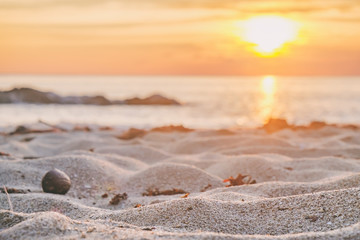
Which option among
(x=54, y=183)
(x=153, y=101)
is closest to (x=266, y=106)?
(x=153, y=101)

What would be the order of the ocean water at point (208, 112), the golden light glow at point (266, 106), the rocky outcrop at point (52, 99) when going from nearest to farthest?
1. the ocean water at point (208, 112)
2. the golden light glow at point (266, 106)
3. the rocky outcrop at point (52, 99)

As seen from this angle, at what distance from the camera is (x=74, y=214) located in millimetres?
2906

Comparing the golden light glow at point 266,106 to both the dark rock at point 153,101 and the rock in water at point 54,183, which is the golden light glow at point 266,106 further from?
the rock in water at point 54,183

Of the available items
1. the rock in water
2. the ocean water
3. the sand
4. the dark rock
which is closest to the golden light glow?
the ocean water

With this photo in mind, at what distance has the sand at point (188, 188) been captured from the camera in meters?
2.07

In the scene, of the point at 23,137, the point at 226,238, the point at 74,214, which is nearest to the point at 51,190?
the point at 74,214

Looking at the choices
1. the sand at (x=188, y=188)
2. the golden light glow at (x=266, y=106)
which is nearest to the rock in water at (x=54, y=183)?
the sand at (x=188, y=188)

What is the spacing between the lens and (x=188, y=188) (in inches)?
160

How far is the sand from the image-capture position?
207 centimetres

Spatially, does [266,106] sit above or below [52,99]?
below

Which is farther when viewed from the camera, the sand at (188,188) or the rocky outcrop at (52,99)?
the rocky outcrop at (52,99)

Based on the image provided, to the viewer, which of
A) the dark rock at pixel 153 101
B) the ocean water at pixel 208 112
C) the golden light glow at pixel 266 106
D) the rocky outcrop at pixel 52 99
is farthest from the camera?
the dark rock at pixel 153 101

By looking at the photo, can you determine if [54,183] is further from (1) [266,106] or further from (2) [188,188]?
(1) [266,106]

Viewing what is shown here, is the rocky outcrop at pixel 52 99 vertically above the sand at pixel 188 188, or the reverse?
the sand at pixel 188 188
